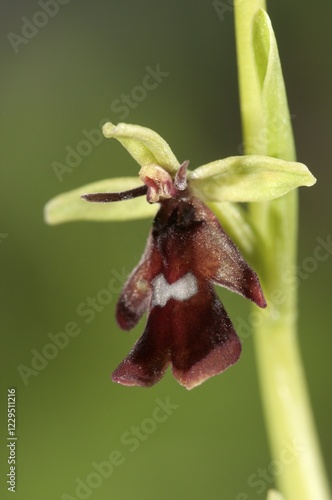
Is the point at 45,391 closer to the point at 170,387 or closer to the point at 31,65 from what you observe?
the point at 170,387

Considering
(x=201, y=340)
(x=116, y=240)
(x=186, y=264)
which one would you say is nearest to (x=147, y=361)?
(x=201, y=340)

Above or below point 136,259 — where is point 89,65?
above

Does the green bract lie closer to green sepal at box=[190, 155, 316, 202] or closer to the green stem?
green sepal at box=[190, 155, 316, 202]

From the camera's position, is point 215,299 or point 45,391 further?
point 45,391

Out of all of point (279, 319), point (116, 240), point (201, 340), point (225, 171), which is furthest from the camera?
point (116, 240)

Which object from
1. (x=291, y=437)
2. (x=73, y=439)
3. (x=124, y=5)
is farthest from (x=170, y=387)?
(x=124, y=5)

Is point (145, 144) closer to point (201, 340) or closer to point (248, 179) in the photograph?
point (248, 179)

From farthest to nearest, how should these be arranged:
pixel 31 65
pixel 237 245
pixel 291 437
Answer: pixel 31 65 → pixel 291 437 → pixel 237 245
